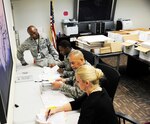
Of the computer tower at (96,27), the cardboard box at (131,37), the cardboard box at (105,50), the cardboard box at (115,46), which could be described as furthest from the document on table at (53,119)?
the computer tower at (96,27)

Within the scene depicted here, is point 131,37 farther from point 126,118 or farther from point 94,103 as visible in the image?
point 94,103

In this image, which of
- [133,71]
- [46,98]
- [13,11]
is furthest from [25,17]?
[46,98]

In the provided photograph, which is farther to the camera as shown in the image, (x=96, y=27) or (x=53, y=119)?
(x=96, y=27)

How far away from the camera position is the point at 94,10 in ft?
16.1

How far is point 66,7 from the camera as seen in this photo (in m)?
4.73

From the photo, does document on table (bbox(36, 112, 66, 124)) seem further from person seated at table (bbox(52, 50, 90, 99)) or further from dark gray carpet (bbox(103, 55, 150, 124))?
dark gray carpet (bbox(103, 55, 150, 124))

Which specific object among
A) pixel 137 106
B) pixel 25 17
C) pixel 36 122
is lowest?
pixel 137 106

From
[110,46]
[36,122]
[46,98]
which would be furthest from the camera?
[110,46]

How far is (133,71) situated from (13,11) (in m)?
2.97

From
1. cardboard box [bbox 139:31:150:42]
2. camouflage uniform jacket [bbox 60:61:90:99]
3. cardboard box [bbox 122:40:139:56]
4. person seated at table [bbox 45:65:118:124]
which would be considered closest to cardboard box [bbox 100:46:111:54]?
cardboard box [bbox 122:40:139:56]

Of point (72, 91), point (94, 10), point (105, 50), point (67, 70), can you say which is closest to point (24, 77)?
point (67, 70)

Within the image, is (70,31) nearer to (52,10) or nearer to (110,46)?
(52,10)

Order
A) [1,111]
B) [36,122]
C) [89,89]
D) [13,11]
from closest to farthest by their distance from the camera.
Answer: [1,111]
[89,89]
[36,122]
[13,11]

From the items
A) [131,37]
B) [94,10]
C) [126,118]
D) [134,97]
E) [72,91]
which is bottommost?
[134,97]
